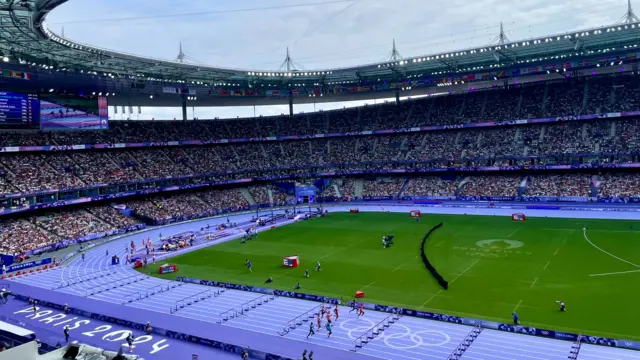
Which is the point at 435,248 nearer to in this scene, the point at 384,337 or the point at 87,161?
the point at 384,337

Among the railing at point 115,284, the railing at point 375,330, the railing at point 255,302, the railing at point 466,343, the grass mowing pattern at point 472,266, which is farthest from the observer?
the railing at point 115,284

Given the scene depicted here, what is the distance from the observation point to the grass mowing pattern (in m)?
26.1

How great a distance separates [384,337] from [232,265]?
1964 cm

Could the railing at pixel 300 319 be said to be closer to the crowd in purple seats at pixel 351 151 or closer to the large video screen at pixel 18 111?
the crowd in purple seats at pixel 351 151

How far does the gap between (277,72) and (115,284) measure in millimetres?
43429

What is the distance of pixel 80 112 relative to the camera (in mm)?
65375

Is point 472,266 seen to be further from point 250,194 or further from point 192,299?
point 250,194

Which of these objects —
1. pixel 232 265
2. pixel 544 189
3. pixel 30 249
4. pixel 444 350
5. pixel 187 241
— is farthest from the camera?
pixel 544 189

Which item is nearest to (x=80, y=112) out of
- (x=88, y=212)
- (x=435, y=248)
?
(x=88, y=212)

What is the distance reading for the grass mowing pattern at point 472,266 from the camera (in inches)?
1029

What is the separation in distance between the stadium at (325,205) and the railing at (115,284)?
0.29 m

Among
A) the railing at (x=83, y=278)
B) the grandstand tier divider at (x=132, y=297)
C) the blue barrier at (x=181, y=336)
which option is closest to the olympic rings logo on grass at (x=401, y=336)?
the blue barrier at (x=181, y=336)

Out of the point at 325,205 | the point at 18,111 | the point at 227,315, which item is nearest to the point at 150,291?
the point at 227,315

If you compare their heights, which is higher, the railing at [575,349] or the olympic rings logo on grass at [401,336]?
the railing at [575,349]
